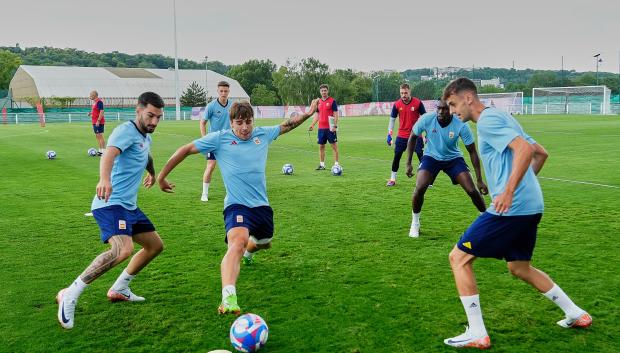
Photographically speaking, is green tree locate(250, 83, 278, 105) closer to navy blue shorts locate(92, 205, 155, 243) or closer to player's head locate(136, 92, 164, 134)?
player's head locate(136, 92, 164, 134)

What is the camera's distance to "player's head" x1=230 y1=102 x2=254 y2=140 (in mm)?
5906

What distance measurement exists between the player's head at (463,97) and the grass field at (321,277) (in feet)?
6.44

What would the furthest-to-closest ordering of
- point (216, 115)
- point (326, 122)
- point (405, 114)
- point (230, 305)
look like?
point (326, 122)
point (405, 114)
point (216, 115)
point (230, 305)

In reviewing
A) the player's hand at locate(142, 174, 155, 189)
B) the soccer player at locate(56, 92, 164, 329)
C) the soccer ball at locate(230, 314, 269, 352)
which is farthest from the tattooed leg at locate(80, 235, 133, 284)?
the soccer ball at locate(230, 314, 269, 352)

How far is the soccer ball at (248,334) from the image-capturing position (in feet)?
15.0

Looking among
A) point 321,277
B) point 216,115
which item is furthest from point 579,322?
point 216,115

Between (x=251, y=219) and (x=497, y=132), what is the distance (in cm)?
268

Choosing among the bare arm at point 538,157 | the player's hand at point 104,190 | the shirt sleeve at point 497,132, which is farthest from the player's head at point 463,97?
the player's hand at point 104,190

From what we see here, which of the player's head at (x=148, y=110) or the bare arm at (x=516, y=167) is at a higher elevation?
the player's head at (x=148, y=110)

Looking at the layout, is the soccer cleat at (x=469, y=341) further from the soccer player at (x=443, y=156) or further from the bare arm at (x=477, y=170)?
the soccer player at (x=443, y=156)

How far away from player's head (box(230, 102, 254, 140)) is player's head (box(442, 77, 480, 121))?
2146 mm

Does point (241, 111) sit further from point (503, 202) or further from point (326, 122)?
point (326, 122)

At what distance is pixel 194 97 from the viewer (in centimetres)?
9800

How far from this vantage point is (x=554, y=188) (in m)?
12.8
